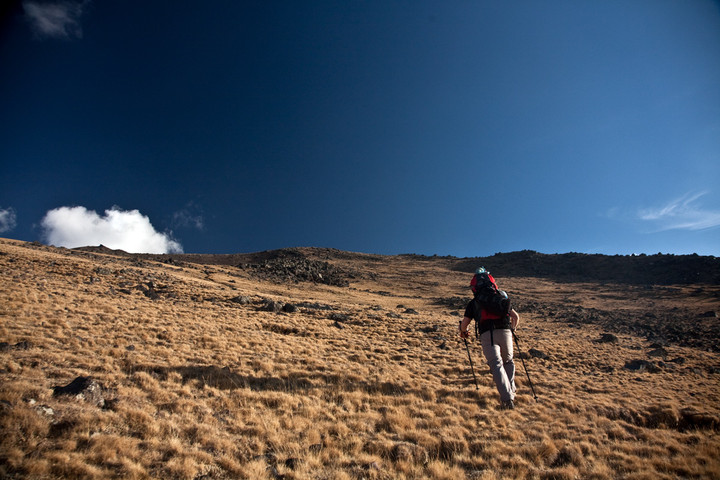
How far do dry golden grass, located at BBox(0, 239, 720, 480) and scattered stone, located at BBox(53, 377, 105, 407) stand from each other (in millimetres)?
171

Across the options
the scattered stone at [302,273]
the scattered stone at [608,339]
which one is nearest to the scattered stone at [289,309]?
the scattered stone at [608,339]

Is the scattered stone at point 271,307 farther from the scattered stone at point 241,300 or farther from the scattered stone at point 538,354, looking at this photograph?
the scattered stone at point 538,354

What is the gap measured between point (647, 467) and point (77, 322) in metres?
17.8

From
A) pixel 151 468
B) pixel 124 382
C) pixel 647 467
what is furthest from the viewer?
pixel 124 382

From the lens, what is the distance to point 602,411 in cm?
780

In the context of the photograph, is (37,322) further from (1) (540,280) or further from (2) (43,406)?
(1) (540,280)

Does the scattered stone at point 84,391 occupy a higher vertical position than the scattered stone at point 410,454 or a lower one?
higher

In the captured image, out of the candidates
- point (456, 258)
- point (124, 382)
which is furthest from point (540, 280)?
point (124, 382)

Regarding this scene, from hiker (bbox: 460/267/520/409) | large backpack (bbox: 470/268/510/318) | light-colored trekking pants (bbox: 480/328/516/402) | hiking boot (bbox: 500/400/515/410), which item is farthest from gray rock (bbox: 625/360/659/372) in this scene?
large backpack (bbox: 470/268/510/318)

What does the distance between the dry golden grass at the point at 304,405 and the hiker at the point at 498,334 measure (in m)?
0.89

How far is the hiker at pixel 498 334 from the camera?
6918 millimetres

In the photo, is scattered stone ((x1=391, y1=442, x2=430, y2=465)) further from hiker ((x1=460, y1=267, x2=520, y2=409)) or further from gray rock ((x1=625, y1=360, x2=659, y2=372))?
gray rock ((x1=625, y1=360, x2=659, y2=372))

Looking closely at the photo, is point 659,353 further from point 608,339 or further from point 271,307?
point 271,307

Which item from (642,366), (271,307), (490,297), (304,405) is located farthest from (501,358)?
(271,307)
